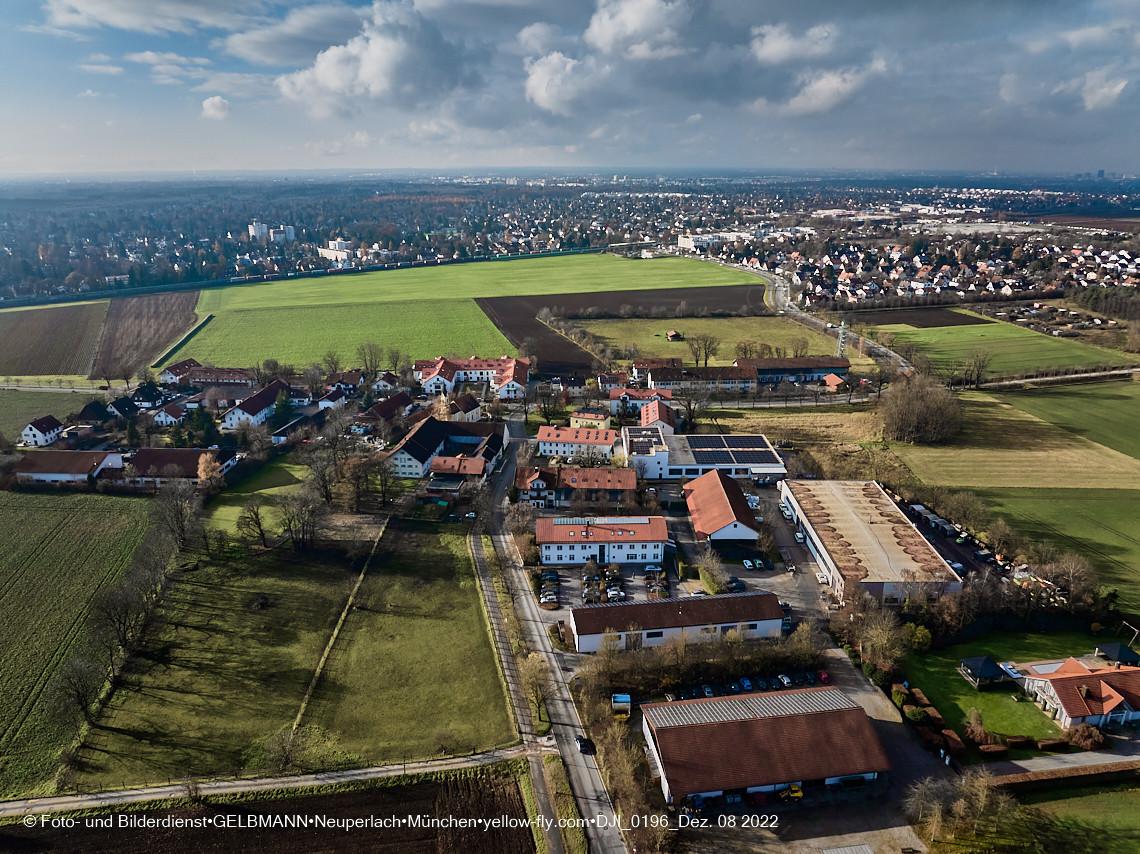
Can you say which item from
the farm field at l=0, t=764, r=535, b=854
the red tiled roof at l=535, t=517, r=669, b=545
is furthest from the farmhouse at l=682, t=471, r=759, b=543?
the farm field at l=0, t=764, r=535, b=854

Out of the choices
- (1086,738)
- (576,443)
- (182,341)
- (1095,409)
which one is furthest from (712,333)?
(182,341)

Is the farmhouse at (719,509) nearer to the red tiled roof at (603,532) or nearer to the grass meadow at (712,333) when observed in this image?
the red tiled roof at (603,532)

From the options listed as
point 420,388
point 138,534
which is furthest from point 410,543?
point 420,388

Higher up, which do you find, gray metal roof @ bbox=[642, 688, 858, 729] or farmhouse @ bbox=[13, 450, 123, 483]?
farmhouse @ bbox=[13, 450, 123, 483]

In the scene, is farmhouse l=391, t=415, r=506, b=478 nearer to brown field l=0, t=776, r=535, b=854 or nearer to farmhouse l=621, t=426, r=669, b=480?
farmhouse l=621, t=426, r=669, b=480

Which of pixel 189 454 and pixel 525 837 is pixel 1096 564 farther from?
pixel 189 454

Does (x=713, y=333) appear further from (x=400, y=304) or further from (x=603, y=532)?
(x=603, y=532)
